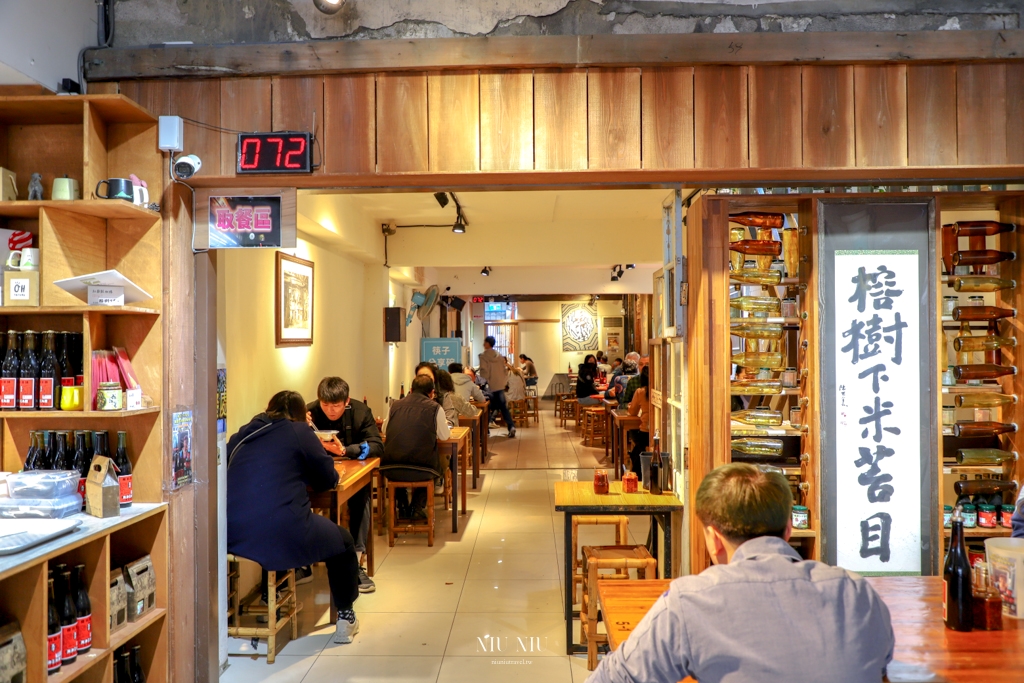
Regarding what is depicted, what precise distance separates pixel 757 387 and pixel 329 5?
2523 millimetres

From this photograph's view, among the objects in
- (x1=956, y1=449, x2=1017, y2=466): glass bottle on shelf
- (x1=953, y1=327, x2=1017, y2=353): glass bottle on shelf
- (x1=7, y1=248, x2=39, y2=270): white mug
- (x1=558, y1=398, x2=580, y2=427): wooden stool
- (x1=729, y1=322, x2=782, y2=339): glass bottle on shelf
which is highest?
(x1=7, y1=248, x2=39, y2=270): white mug

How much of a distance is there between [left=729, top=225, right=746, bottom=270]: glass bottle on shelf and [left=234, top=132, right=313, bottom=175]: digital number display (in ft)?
6.77

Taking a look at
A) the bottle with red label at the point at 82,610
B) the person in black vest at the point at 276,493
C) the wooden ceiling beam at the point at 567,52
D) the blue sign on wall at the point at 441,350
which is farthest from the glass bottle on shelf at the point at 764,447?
the blue sign on wall at the point at 441,350

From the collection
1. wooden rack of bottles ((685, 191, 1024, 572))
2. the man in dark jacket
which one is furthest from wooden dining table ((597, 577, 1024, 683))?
the man in dark jacket

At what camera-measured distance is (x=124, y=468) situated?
2875mm

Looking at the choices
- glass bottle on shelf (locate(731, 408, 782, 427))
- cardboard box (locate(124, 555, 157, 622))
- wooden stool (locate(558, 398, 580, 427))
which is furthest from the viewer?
wooden stool (locate(558, 398, 580, 427))

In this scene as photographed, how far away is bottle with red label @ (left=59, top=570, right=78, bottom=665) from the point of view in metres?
2.39

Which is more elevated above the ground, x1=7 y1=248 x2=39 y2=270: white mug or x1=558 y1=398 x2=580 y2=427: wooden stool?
x1=7 y1=248 x2=39 y2=270: white mug

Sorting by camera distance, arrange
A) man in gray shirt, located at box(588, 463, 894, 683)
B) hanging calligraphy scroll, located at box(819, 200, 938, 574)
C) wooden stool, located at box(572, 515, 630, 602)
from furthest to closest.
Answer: wooden stool, located at box(572, 515, 630, 602) → hanging calligraphy scroll, located at box(819, 200, 938, 574) → man in gray shirt, located at box(588, 463, 894, 683)

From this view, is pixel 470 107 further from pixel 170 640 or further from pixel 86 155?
pixel 170 640

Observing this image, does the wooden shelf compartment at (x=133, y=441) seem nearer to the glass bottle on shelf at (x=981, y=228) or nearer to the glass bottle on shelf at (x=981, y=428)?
the glass bottle on shelf at (x=981, y=428)

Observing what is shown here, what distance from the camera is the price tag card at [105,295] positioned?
8.73ft

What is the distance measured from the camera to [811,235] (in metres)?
3.15

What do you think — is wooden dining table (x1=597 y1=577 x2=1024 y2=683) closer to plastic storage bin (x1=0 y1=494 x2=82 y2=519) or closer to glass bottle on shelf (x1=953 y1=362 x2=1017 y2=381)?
glass bottle on shelf (x1=953 y1=362 x2=1017 y2=381)
